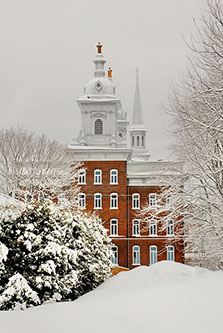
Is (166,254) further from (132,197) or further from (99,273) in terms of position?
(99,273)

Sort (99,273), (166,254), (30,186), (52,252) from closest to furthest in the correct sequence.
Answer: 1. (52,252)
2. (99,273)
3. (30,186)
4. (166,254)

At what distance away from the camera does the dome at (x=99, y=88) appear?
2240 inches

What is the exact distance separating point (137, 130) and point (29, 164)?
54194mm

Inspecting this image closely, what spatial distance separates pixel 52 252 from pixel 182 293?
14.5 feet

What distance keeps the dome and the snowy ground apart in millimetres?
47248

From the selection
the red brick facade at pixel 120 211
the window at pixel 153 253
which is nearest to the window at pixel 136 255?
the red brick facade at pixel 120 211

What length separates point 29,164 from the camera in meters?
38.0

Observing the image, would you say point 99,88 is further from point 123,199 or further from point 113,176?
point 123,199

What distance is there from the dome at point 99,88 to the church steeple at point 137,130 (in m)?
31.1

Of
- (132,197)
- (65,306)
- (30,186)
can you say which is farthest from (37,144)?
(65,306)

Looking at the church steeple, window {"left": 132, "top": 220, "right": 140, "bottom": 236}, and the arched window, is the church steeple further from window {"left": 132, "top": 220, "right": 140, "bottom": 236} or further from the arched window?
window {"left": 132, "top": 220, "right": 140, "bottom": 236}

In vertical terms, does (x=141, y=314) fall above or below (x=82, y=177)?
below

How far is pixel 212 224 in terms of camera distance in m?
19.7

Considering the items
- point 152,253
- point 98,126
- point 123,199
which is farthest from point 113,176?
point 98,126
